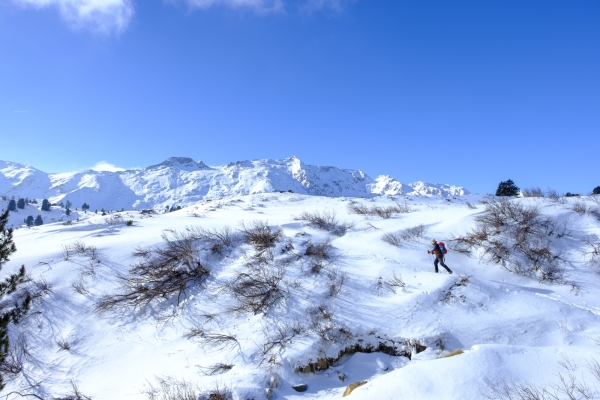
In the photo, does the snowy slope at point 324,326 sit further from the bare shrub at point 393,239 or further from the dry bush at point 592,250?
the bare shrub at point 393,239

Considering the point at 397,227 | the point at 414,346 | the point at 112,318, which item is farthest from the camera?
the point at 397,227

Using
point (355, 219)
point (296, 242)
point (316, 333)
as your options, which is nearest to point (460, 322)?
point (316, 333)

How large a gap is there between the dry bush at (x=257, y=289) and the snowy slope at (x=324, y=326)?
153 mm

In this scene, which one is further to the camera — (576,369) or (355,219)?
(355,219)

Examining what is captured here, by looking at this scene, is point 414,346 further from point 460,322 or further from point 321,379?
point 321,379

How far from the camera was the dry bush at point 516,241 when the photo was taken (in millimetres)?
9570

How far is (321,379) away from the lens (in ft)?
19.8

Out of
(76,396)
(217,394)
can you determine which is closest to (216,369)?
(217,394)

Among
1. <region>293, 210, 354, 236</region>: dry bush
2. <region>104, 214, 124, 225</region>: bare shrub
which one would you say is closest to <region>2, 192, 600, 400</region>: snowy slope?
<region>293, 210, 354, 236</region>: dry bush

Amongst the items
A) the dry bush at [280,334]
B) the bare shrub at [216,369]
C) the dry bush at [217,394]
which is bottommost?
the dry bush at [217,394]

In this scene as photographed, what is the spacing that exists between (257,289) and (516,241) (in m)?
9.73

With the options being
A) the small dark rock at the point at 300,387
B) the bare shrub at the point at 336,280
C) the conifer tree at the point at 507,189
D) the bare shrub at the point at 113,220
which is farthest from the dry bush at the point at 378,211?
the conifer tree at the point at 507,189

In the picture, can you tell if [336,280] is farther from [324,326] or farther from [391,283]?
[324,326]

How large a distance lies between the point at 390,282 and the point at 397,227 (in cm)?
471
